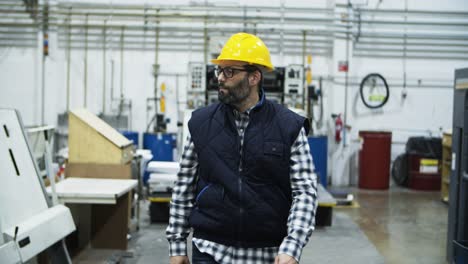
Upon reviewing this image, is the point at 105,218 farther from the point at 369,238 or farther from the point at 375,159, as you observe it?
the point at 375,159

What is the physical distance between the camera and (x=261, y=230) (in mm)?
1683

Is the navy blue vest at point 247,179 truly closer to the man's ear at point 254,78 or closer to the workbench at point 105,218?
the man's ear at point 254,78

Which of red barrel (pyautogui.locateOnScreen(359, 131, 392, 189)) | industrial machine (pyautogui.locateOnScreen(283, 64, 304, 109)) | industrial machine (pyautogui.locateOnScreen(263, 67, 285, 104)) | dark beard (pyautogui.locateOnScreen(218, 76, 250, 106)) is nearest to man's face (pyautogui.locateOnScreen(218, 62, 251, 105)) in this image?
dark beard (pyautogui.locateOnScreen(218, 76, 250, 106))

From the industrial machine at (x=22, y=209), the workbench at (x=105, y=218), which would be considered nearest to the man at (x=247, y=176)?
the industrial machine at (x=22, y=209)

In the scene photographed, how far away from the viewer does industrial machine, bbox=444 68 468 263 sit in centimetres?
366

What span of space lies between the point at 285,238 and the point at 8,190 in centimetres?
158

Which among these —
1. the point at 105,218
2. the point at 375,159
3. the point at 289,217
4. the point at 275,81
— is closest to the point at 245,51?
the point at 289,217

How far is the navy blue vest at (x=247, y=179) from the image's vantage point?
1.68 metres

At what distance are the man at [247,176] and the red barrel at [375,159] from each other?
Answer: 5.57 metres

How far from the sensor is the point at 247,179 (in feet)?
5.53

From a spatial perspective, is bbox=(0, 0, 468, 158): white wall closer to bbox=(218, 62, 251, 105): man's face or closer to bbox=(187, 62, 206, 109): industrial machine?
bbox=(187, 62, 206, 109): industrial machine

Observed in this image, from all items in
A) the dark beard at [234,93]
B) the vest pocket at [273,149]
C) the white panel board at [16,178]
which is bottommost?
the white panel board at [16,178]

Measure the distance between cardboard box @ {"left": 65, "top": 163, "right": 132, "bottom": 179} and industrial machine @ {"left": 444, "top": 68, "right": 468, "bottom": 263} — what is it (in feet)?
8.55

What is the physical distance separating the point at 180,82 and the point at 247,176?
5.97 metres
